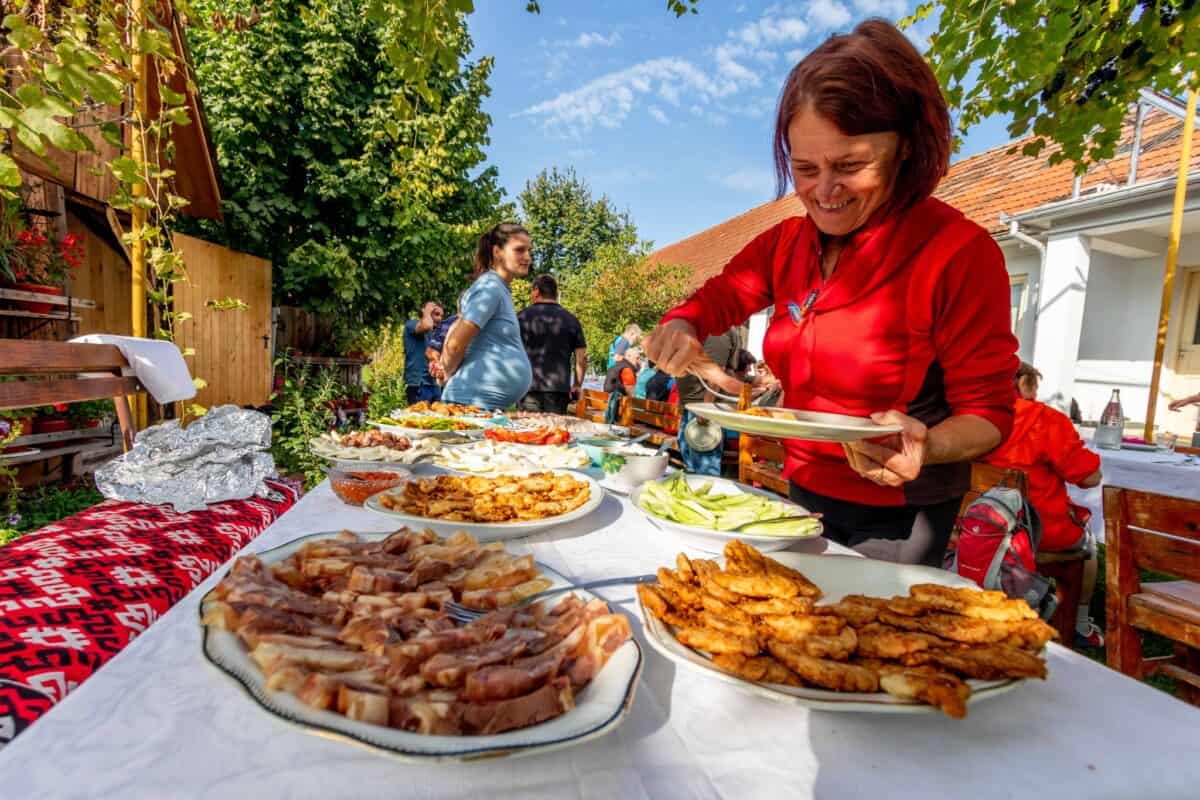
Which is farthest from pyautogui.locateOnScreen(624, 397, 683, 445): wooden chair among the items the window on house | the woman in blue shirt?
the window on house

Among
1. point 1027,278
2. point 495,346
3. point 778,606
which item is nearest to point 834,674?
point 778,606

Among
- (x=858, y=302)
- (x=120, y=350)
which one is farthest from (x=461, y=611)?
(x=120, y=350)

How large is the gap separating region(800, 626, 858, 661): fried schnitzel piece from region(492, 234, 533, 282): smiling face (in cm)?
330

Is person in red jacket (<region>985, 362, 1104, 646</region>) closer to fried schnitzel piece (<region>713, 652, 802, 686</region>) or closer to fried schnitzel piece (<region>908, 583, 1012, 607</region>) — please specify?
fried schnitzel piece (<region>908, 583, 1012, 607</region>)

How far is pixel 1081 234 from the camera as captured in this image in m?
7.50

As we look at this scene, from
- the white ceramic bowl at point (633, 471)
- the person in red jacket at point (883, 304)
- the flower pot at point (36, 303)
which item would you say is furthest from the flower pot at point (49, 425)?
the person in red jacket at point (883, 304)

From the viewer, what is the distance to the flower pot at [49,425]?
4547 millimetres

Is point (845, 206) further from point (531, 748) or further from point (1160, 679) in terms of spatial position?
point (1160, 679)

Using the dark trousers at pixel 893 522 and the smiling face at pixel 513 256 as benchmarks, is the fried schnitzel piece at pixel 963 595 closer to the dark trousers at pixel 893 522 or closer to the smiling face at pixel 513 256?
the dark trousers at pixel 893 522

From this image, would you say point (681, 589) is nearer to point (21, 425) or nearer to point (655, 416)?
point (655, 416)

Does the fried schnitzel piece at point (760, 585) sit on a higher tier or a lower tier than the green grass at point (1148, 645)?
higher

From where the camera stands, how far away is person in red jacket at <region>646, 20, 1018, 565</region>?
138cm

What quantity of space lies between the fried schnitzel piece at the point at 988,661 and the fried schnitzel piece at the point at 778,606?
0.15 meters

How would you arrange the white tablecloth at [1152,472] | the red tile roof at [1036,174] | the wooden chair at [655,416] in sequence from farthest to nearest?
the red tile roof at [1036,174], the wooden chair at [655,416], the white tablecloth at [1152,472]
